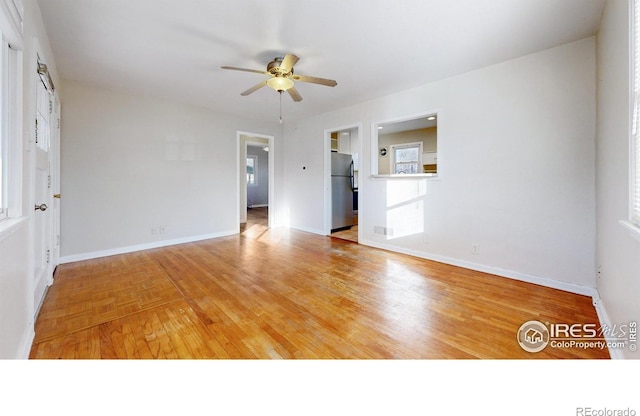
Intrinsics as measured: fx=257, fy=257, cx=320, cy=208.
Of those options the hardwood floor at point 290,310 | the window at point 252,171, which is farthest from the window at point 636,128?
the window at point 252,171

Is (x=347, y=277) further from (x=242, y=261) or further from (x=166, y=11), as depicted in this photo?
(x=166, y=11)

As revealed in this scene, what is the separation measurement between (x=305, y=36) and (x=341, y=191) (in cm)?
353

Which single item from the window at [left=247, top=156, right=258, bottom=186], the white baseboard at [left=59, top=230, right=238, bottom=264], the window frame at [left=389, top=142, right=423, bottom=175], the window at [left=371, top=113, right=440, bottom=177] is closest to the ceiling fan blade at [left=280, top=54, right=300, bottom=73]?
the white baseboard at [left=59, top=230, right=238, bottom=264]

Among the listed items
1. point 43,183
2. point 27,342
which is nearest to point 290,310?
point 27,342

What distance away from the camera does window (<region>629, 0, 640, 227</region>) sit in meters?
1.32

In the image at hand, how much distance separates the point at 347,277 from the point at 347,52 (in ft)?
7.82

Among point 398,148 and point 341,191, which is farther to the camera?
point 398,148

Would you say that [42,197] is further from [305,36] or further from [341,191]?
[341,191]

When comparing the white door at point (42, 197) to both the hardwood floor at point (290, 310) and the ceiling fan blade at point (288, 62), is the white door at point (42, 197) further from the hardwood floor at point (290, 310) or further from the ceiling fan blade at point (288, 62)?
the ceiling fan blade at point (288, 62)

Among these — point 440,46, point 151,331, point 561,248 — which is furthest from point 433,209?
point 151,331

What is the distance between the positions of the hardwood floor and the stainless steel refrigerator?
2.10 meters

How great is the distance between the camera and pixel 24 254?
163 centimetres

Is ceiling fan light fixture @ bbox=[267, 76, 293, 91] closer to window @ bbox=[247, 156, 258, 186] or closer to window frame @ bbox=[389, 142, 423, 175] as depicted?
window frame @ bbox=[389, 142, 423, 175]

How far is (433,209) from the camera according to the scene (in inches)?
138
